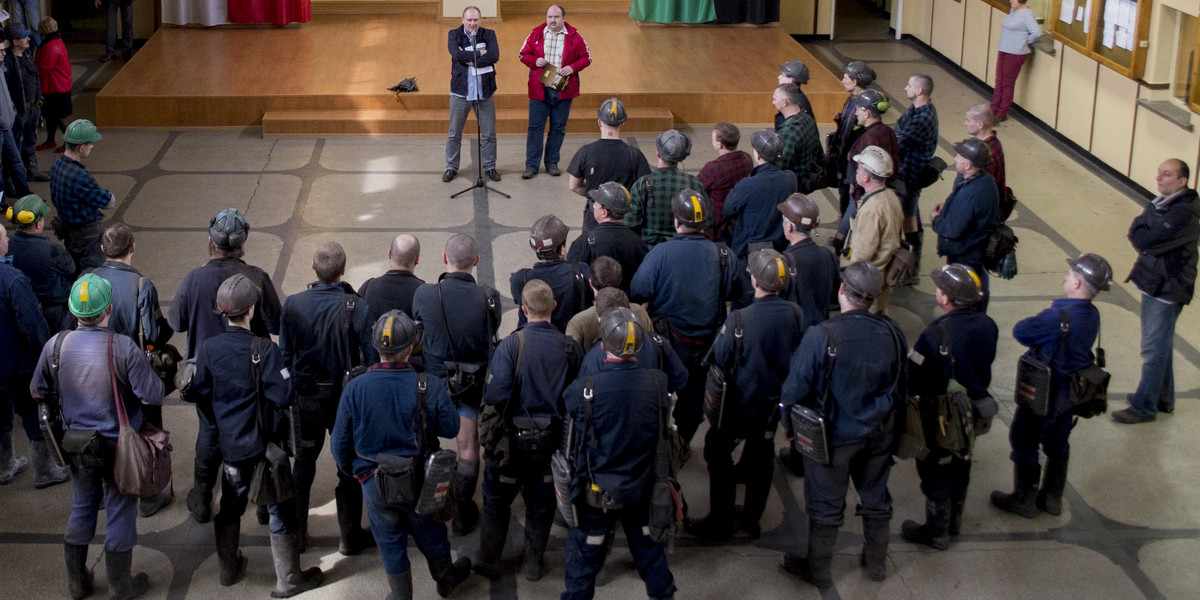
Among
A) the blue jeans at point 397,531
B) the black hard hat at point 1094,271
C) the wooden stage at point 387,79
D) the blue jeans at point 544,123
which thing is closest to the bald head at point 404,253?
the blue jeans at point 397,531

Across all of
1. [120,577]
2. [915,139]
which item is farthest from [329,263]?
[915,139]

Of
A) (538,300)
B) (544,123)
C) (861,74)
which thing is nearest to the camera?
(538,300)

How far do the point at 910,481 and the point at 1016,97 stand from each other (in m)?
8.01

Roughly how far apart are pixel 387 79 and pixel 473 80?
290 cm

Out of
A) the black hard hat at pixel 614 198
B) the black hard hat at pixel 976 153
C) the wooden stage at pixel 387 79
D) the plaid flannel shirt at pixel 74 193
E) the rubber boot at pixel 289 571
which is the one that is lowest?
the rubber boot at pixel 289 571

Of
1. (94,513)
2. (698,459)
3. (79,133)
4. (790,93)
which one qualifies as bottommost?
(698,459)

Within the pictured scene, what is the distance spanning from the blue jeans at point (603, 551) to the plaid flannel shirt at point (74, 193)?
4.05 m

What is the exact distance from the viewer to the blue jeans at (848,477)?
5184mm

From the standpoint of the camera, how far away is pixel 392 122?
11773mm

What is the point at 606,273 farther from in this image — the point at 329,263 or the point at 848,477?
the point at 848,477

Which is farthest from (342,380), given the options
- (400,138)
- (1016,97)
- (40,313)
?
(1016,97)

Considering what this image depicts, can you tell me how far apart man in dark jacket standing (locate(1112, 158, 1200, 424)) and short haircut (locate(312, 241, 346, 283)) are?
14.5 ft

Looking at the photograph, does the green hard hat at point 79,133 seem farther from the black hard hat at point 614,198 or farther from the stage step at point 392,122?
the stage step at point 392,122

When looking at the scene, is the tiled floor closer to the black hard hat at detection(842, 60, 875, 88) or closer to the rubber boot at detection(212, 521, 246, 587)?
the rubber boot at detection(212, 521, 246, 587)
